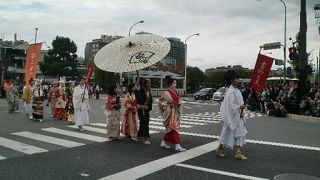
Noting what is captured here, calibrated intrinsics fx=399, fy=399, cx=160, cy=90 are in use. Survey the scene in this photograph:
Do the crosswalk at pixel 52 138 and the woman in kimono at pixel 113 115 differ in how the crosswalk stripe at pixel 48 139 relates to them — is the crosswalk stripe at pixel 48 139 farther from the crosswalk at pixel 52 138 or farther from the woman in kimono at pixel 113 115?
the woman in kimono at pixel 113 115

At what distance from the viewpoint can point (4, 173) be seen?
6.84 meters

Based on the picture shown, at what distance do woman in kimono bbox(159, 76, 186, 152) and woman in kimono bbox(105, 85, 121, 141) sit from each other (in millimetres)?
2005

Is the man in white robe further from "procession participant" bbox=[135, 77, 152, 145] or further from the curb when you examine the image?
the curb

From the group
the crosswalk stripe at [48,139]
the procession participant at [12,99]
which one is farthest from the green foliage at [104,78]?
the crosswalk stripe at [48,139]

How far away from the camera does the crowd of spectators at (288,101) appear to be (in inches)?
727

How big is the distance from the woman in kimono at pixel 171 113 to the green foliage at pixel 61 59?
51.6m

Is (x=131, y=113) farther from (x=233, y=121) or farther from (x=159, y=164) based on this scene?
(x=233, y=121)

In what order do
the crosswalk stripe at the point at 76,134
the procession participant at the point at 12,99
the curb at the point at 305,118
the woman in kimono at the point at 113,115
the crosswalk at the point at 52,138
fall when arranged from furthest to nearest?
the procession participant at the point at 12,99 < the curb at the point at 305,118 < the crosswalk stripe at the point at 76,134 < the woman in kimono at the point at 113,115 < the crosswalk at the point at 52,138

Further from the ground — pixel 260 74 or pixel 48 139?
pixel 260 74

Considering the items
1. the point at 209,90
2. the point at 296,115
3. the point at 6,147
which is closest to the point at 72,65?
the point at 209,90

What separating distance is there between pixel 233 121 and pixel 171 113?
151cm

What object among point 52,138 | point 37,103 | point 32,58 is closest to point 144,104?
point 52,138

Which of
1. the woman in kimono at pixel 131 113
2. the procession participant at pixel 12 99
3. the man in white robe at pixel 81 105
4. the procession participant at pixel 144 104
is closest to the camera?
the procession participant at pixel 144 104

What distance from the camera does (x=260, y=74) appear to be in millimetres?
8680
